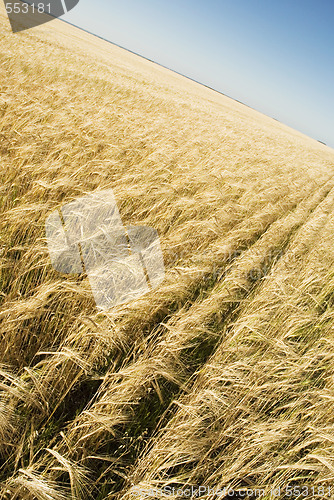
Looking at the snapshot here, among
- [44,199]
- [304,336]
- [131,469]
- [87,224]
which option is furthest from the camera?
[44,199]

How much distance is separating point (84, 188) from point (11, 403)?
1.93m

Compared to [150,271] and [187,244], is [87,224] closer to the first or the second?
[150,271]

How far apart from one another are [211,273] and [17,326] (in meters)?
1.39

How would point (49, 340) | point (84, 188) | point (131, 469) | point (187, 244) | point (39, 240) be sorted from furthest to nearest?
point (84, 188)
point (187, 244)
point (39, 240)
point (49, 340)
point (131, 469)

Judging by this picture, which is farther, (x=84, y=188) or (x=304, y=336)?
(x=84, y=188)

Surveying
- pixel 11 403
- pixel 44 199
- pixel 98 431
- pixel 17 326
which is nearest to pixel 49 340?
pixel 17 326

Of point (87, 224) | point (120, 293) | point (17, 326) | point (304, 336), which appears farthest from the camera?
point (87, 224)

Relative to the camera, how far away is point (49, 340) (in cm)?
143

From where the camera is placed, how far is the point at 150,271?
190 centimetres

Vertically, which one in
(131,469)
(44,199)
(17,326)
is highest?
(44,199)

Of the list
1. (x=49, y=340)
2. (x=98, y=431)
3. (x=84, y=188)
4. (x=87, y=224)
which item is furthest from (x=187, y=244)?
(x=98, y=431)

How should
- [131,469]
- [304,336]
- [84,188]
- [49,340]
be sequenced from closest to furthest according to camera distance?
[131,469]
[49,340]
[304,336]
[84,188]

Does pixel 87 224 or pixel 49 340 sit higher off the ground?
pixel 87 224

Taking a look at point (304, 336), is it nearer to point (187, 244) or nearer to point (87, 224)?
point (187, 244)
